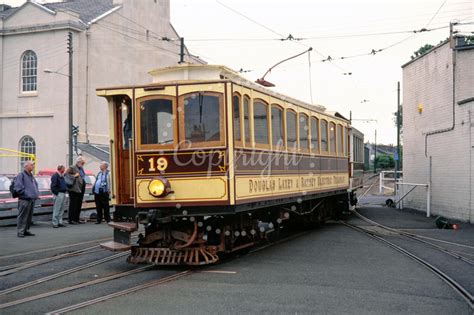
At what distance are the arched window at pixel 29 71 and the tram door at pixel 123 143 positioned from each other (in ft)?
85.2

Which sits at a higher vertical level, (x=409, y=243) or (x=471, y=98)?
(x=471, y=98)

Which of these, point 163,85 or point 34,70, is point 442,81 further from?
point 34,70

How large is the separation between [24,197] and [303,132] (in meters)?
6.13

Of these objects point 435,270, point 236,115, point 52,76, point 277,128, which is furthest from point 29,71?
point 435,270

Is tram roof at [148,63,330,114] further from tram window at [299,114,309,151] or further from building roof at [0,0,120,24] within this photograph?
building roof at [0,0,120,24]

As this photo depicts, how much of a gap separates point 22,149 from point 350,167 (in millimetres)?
22367

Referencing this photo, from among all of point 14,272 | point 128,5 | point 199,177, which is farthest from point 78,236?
point 128,5

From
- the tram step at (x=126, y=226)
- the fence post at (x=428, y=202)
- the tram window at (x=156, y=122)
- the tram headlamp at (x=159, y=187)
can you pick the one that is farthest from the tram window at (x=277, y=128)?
the fence post at (x=428, y=202)

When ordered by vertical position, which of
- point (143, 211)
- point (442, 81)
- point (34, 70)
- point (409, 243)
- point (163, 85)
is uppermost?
point (34, 70)

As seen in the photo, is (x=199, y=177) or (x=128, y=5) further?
(x=128, y=5)

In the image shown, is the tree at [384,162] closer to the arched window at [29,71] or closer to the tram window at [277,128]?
the arched window at [29,71]

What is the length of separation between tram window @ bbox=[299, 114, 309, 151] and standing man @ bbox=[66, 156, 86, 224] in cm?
659

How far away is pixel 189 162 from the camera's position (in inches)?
347

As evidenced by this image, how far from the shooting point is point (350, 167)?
18172mm
